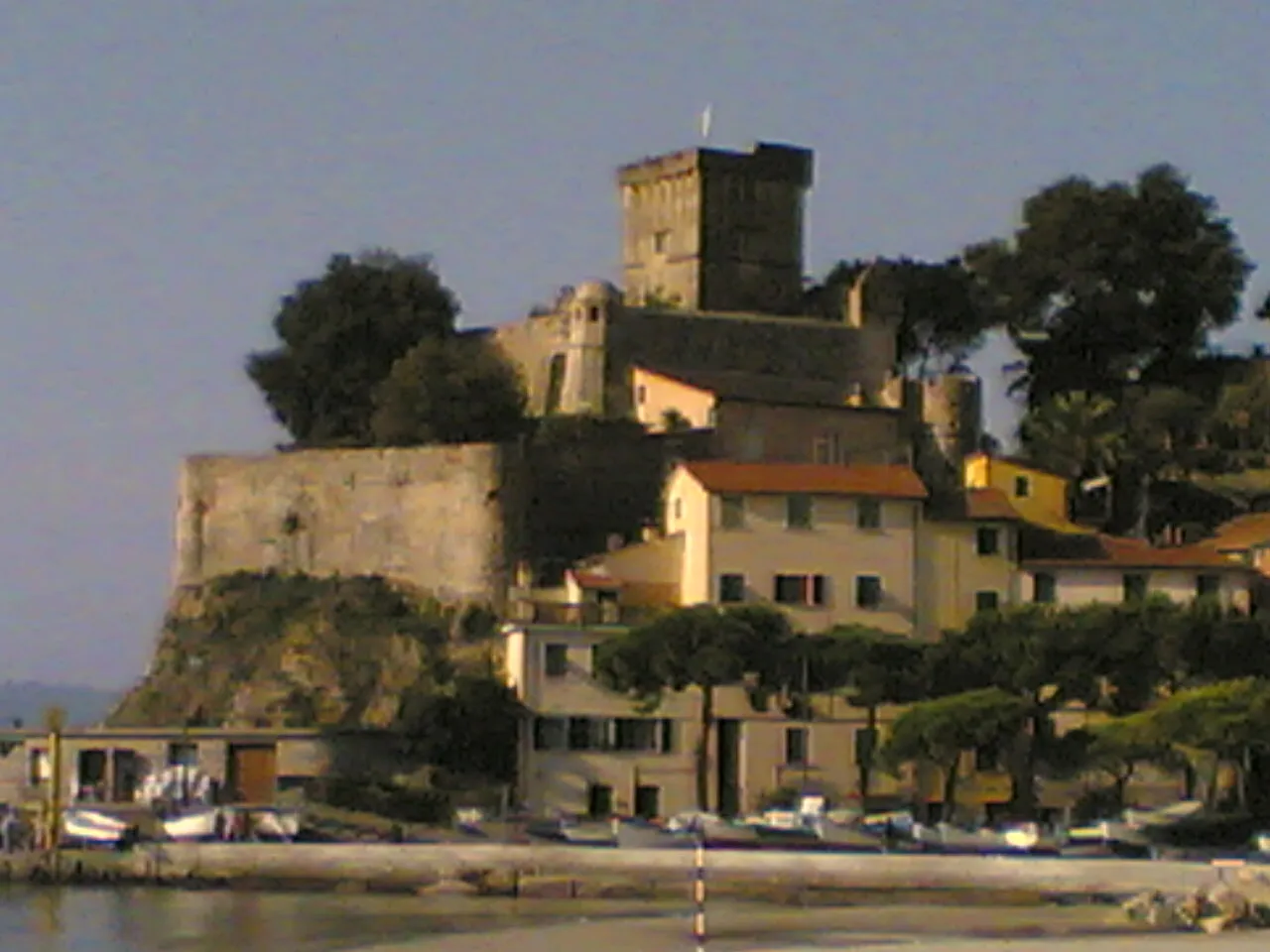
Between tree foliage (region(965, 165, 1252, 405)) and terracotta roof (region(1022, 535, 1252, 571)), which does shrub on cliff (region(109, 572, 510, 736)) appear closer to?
terracotta roof (region(1022, 535, 1252, 571))

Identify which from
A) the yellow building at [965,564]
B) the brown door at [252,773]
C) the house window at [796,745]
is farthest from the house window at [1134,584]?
the brown door at [252,773]

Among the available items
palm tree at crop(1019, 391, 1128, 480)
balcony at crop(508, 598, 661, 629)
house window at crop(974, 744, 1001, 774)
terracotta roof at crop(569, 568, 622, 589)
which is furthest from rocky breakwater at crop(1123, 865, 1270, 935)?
palm tree at crop(1019, 391, 1128, 480)

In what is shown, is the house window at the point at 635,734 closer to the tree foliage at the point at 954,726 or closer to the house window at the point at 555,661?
the house window at the point at 555,661

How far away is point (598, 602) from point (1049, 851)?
55.1 feet

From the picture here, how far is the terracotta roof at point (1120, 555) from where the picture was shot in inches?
2965

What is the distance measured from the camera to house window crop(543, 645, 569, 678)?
2830 inches

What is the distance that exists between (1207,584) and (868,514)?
8.55 metres

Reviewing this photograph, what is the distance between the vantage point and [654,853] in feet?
192

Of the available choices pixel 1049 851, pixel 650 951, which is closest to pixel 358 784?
pixel 1049 851

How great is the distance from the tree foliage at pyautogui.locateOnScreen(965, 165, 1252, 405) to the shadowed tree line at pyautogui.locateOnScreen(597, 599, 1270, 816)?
2093cm

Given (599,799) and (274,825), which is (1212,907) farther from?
(599,799)

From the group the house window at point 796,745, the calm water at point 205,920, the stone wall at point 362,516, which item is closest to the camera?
the calm water at point 205,920

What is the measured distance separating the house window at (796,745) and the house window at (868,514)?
568 centimetres

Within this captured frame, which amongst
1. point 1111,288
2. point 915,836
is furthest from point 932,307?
point 915,836
